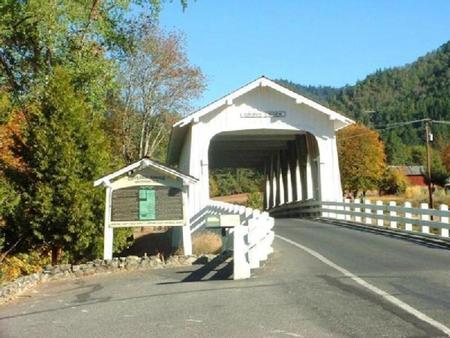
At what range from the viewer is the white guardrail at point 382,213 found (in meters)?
18.1

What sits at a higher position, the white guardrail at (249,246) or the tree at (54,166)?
the tree at (54,166)

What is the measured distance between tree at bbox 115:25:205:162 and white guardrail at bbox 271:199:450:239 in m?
10.9

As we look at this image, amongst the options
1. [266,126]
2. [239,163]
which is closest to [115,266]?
[266,126]

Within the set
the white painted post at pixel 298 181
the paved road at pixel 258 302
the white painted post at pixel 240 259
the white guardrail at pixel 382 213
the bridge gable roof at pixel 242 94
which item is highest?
the bridge gable roof at pixel 242 94

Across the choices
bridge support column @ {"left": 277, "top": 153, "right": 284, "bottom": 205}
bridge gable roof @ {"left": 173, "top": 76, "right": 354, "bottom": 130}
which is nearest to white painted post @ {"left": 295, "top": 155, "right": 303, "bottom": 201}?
bridge support column @ {"left": 277, "top": 153, "right": 284, "bottom": 205}

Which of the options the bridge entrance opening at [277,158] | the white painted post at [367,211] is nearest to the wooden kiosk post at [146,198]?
the white painted post at [367,211]

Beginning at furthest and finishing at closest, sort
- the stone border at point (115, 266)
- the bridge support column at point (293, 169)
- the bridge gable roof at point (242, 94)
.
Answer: the bridge support column at point (293, 169) → the bridge gable roof at point (242, 94) → the stone border at point (115, 266)

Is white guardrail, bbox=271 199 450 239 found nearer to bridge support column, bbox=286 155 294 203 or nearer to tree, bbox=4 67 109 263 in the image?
bridge support column, bbox=286 155 294 203

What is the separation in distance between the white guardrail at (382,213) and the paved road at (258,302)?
3.68m

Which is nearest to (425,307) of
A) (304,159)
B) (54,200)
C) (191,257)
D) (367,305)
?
(367,305)

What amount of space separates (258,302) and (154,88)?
35764 millimetres

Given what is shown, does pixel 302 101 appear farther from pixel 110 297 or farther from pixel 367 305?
pixel 367 305

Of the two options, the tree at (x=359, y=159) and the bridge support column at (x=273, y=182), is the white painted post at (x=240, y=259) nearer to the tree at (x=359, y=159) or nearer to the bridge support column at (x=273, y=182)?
the bridge support column at (x=273, y=182)

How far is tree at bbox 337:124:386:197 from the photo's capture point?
7075 cm
